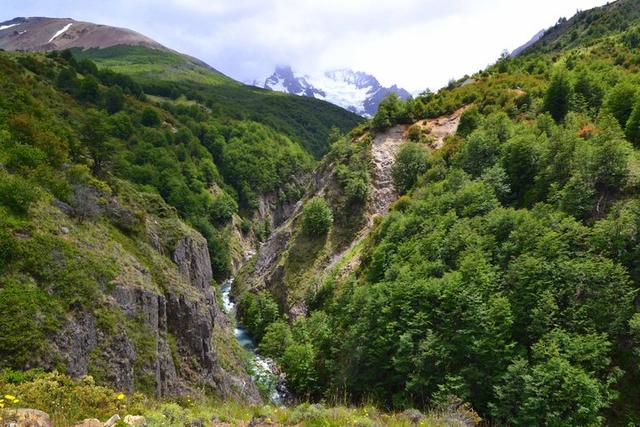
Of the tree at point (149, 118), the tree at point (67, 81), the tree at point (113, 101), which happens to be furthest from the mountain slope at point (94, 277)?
the tree at point (149, 118)

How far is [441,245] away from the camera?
36969mm

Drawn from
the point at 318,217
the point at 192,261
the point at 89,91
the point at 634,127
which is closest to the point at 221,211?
the point at 89,91

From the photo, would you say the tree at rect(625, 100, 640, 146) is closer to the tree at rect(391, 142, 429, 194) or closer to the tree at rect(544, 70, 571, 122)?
the tree at rect(544, 70, 571, 122)

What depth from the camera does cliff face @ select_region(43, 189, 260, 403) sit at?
21844 mm

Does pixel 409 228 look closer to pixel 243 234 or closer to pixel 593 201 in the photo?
pixel 593 201

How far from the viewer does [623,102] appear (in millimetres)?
41500

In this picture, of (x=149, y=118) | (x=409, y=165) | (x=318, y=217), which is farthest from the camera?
(x=149, y=118)

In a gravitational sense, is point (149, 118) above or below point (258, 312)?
above

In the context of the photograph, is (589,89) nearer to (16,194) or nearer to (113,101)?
(16,194)

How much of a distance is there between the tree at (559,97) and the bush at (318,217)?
30046 mm

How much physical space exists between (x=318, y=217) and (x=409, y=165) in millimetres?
14530

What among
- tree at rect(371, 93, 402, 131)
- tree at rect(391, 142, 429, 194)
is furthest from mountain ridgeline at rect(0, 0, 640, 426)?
tree at rect(371, 93, 402, 131)

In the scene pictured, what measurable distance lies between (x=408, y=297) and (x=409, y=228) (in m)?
11.3

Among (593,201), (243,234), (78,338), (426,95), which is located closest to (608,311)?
(593,201)
